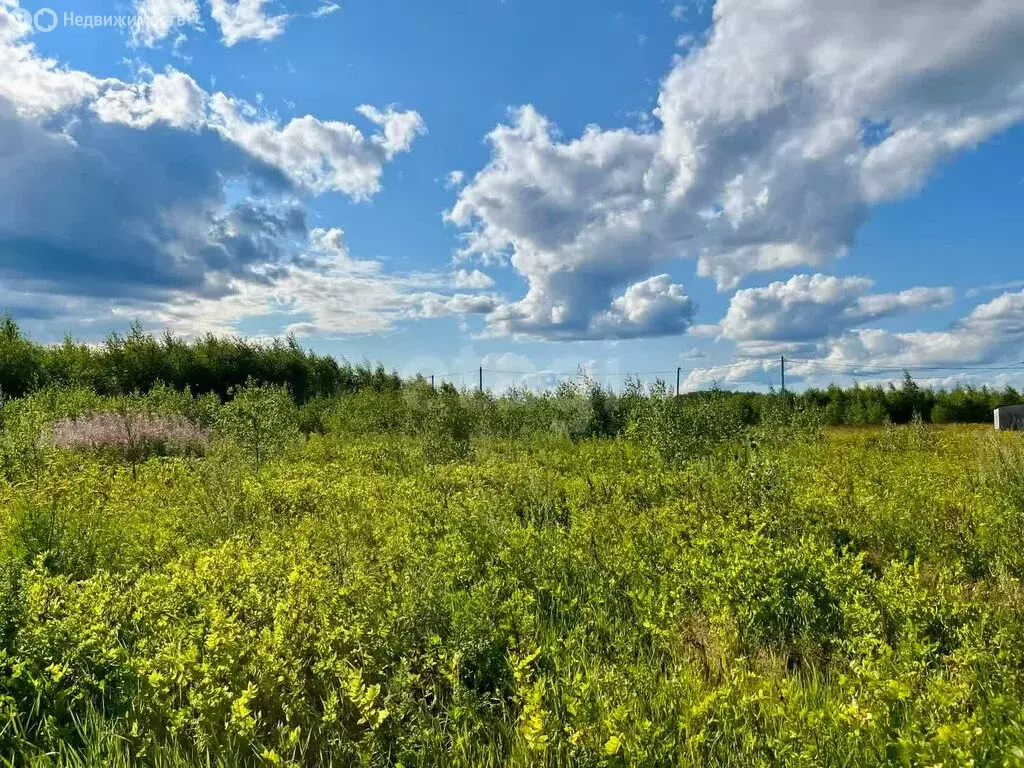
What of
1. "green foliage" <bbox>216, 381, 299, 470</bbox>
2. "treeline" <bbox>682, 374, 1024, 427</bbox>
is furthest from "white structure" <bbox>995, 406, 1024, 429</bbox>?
"green foliage" <bbox>216, 381, 299, 470</bbox>

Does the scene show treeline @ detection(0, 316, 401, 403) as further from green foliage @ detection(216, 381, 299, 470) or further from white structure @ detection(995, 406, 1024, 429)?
white structure @ detection(995, 406, 1024, 429)

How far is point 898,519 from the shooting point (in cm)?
661

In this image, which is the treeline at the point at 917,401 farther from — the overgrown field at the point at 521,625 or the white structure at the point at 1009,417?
the overgrown field at the point at 521,625

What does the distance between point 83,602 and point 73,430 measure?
12755mm

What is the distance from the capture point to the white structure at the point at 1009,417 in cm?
2805

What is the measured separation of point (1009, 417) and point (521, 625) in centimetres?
3290

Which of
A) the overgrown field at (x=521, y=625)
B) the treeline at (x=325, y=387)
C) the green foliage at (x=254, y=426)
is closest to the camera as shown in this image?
the overgrown field at (x=521, y=625)

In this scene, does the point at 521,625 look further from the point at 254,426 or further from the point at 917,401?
the point at 917,401

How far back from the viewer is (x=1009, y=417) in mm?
28781

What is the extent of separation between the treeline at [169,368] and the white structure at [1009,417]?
2638cm

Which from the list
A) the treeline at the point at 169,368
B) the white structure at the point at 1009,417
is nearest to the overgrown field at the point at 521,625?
the treeline at the point at 169,368

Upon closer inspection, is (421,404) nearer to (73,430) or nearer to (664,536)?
(73,430)

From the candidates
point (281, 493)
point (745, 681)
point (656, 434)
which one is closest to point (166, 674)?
point (745, 681)

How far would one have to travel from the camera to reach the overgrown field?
2.92 metres
